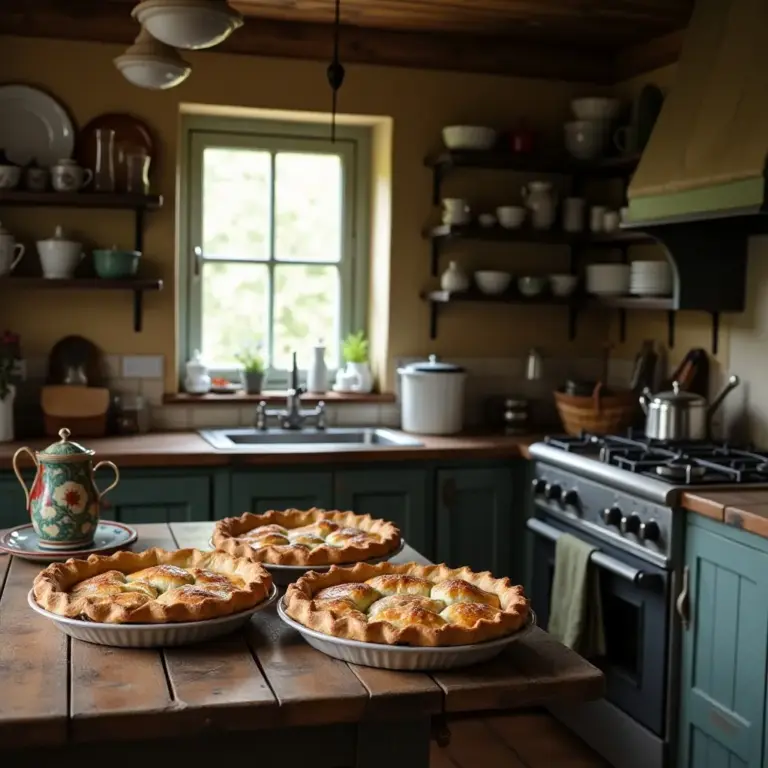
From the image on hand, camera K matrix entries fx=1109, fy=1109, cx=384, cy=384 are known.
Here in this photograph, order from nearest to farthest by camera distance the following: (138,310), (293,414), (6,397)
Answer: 1. (6,397)
2. (138,310)
3. (293,414)

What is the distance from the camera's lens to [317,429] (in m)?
4.34

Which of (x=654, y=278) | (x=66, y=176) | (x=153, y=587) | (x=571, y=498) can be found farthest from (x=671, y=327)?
(x=153, y=587)

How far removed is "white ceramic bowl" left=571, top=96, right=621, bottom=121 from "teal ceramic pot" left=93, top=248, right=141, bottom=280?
1.85m

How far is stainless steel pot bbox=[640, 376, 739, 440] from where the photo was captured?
3.58 m

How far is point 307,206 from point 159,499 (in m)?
1.52

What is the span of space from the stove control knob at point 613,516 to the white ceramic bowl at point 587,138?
1695 millimetres

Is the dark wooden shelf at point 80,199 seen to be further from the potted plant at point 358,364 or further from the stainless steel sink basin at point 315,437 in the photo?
the potted plant at point 358,364

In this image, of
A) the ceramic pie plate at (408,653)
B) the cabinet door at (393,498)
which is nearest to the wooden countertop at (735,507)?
the cabinet door at (393,498)

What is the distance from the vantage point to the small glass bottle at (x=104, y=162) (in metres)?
3.98

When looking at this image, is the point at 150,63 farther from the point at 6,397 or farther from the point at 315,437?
the point at 315,437

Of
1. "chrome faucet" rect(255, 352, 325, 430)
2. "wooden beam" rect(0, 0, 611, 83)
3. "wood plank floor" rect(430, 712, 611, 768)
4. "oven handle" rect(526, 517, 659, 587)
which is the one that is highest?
"wooden beam" rect(0, 0, 611, 83)

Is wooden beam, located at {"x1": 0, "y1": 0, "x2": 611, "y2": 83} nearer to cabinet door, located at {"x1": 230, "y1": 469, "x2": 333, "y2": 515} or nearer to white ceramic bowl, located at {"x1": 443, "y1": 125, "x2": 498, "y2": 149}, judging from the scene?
white ceramic bowl, located at {"x1": 443, "y1": 125, "x2": 498, "y2": 149}

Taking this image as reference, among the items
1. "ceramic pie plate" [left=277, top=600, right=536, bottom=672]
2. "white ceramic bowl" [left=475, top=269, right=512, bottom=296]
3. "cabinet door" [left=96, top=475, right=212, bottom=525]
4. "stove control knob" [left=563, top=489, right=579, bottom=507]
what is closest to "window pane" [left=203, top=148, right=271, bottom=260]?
"white ceramic bowl" [left=475, top=269, right=512, bottom=296]

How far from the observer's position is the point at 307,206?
4.61 meters
